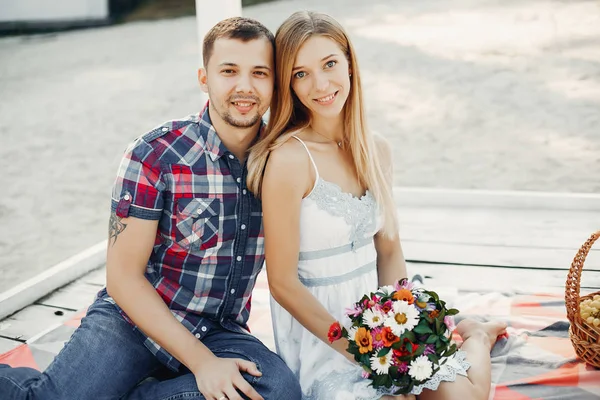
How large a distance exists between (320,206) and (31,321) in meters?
1.63

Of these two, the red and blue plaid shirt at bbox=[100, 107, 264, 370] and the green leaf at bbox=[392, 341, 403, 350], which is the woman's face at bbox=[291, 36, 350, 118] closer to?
the red and blue plaid shirt at bbox=[100, 107, 264, 370]

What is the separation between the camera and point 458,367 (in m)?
2.35

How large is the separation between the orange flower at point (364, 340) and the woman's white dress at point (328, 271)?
262 millimetres

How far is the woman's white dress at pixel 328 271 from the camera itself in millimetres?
2365

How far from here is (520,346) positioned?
2846 millimetres

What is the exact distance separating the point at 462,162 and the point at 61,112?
4843 millimetres

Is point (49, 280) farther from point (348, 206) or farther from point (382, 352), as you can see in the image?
point (382, 352)

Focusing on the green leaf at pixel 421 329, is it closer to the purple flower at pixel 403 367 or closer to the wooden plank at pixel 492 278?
the purple flower at pixel 403 367

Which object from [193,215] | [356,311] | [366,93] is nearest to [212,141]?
[193,215]

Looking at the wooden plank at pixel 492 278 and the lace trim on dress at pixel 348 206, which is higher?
the lace trim on dress at pixel 348 206

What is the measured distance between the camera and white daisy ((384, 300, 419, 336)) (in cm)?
204

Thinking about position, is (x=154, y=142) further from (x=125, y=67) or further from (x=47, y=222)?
(x=125, y=67)

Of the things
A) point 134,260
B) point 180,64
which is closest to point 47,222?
point 134,260

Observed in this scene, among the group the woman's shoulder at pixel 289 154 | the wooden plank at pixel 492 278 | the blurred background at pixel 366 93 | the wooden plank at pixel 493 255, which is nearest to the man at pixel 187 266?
the woman's shoulder at pixel 289 154
